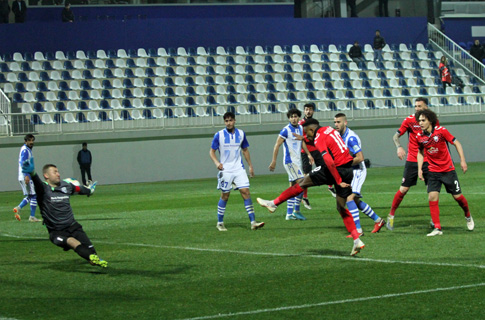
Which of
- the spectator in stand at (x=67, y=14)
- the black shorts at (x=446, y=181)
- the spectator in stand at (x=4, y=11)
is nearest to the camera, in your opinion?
the black shorts at (x=446, y=181)

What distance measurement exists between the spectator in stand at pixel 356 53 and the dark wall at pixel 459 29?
868 centimetres

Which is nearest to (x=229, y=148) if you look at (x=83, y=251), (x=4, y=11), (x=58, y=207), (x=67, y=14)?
(x=58, y=207)

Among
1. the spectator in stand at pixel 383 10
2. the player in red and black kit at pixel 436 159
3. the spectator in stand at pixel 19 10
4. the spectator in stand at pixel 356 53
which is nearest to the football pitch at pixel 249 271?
the player in red and black kit at pixel 436 159

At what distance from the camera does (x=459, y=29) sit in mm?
45844

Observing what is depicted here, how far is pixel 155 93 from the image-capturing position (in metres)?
35.4

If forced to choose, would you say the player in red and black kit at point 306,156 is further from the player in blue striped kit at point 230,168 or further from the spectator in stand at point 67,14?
the spectator in stand at point 67,14

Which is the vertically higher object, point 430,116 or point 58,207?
point 430,116

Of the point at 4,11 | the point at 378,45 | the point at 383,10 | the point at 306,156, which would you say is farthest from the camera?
the point at 383,10

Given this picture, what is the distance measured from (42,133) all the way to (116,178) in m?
3.41

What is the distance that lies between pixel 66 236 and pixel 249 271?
92.7 inches

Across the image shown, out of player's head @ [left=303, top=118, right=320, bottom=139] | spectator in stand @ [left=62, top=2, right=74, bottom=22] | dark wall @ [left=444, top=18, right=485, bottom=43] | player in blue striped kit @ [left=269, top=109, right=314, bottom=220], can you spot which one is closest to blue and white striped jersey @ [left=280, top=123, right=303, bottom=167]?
player in blue striped kit @ [left=269, top=109, right=314, bottom=220]

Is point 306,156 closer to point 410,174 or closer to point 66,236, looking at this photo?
point 410,174

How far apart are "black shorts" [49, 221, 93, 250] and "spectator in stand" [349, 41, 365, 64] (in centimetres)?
Answer: 3080

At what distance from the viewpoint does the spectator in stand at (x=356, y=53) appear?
39.2 metres
